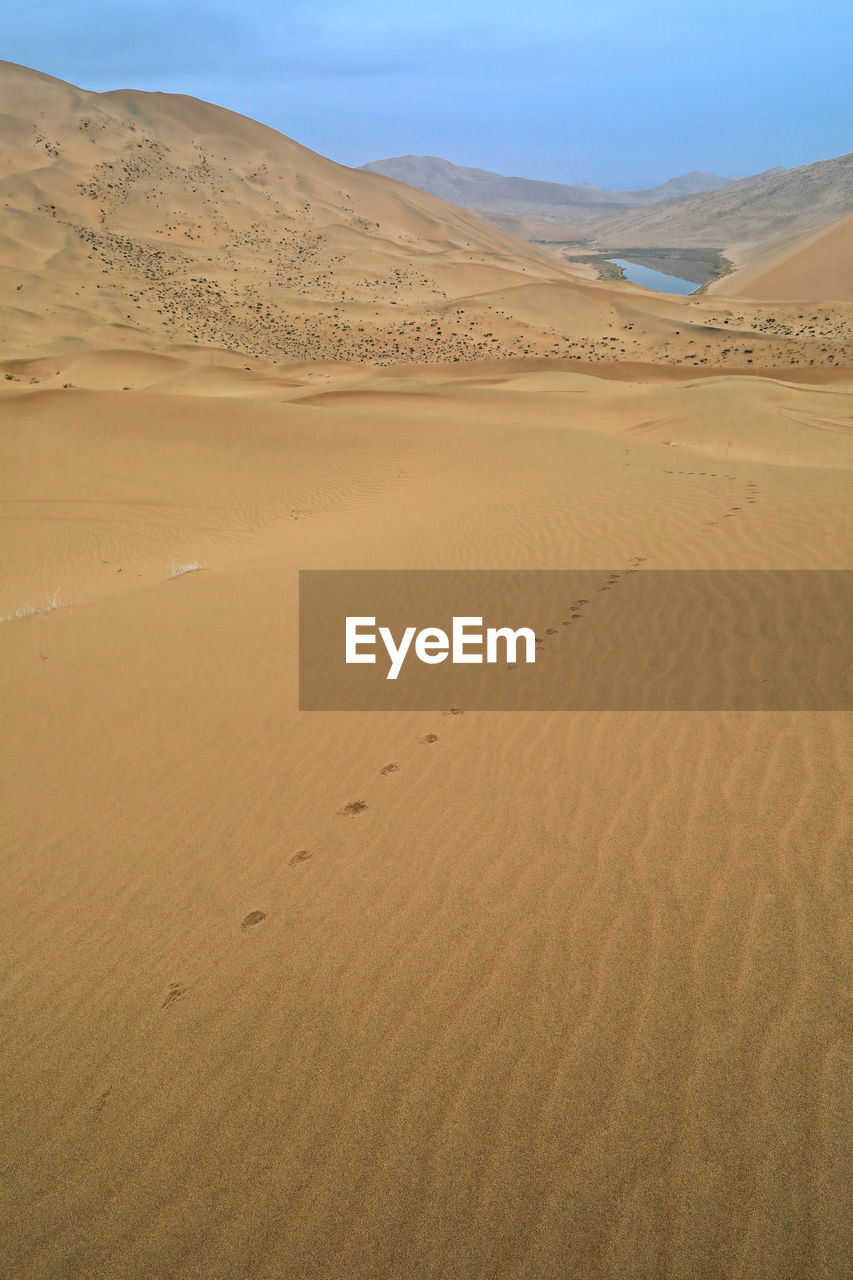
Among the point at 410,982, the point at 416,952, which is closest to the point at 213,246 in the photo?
the point at 416,952

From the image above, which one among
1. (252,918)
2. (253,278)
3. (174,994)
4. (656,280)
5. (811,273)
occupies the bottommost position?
(174,994)

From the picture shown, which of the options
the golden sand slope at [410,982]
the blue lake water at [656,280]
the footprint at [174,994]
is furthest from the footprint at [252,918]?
the blue lake water at [656,280]

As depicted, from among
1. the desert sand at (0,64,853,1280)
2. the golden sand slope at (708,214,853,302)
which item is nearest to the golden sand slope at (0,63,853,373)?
the golden sand slope at (708,214,853,302)

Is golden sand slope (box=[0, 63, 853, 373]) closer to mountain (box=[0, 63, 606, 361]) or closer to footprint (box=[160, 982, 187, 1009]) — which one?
mountain (box=[0, 63, 606, 361])

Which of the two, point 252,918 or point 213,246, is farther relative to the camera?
point 213,246

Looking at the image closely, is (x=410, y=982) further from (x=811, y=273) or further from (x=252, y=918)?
(x=811, y=273)

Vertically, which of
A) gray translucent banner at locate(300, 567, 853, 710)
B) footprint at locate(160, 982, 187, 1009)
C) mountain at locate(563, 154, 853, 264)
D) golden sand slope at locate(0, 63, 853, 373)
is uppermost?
mountain at locate(563, 154, 853, 264)
